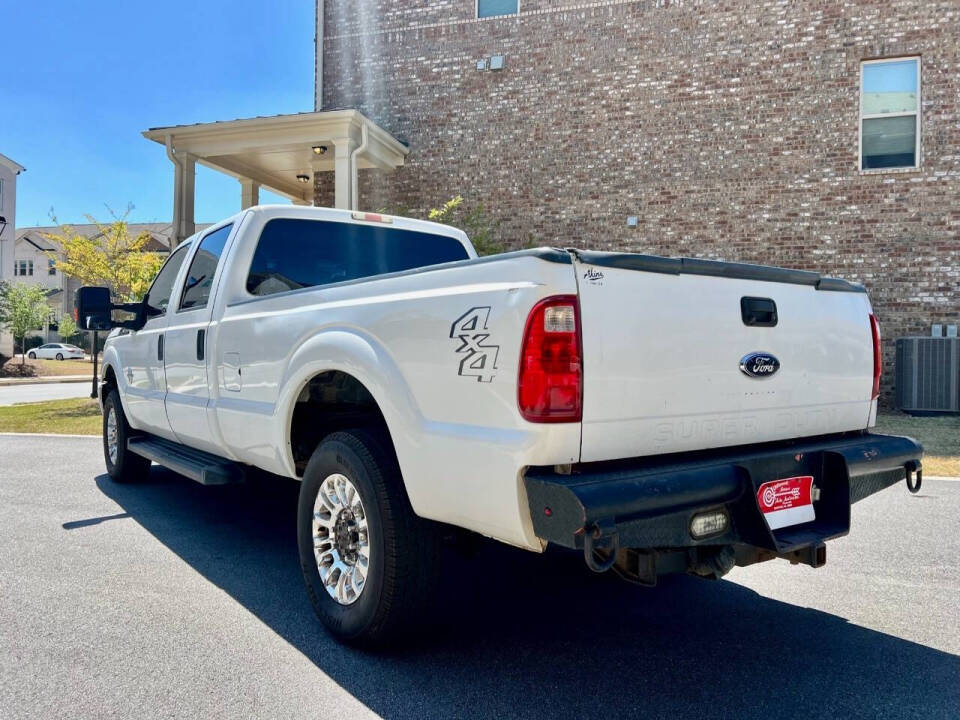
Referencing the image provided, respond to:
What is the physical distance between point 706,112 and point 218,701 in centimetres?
Result: 1178

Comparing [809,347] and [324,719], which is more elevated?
[809,347]

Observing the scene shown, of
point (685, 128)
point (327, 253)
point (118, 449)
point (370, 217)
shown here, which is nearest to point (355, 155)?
point (685, 128)

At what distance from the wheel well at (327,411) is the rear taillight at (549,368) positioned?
1.06 meters

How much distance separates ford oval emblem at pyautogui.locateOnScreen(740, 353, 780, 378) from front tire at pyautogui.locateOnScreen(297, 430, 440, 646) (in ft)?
4.44

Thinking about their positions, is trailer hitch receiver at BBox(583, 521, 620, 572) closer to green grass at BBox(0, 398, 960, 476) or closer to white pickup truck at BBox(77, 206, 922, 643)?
white pickup truck at BBox(77, 206, 922, 643)

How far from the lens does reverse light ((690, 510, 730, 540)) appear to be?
2.65m

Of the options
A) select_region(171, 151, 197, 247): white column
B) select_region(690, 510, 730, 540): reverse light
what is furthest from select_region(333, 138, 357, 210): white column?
select_region(690, 510, 730, 540): reverse light

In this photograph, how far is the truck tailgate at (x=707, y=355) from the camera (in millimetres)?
2557

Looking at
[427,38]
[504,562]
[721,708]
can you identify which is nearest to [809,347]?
[721,708]

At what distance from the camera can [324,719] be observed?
260cm

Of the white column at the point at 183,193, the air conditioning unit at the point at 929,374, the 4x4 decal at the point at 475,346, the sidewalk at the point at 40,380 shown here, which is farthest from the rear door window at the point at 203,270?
the sidewalk at the point at 40,380

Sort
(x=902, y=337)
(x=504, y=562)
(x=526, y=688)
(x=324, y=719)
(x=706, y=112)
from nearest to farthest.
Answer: (x=324, y=719) → (x=526, y=688) → (x=504, y=562) → (x=902, y=337) → (x=706, y=112)

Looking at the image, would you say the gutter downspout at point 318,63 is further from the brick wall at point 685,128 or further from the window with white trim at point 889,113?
the window with white trim at point 889,113

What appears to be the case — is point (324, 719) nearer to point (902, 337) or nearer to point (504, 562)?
point (504, 562)
